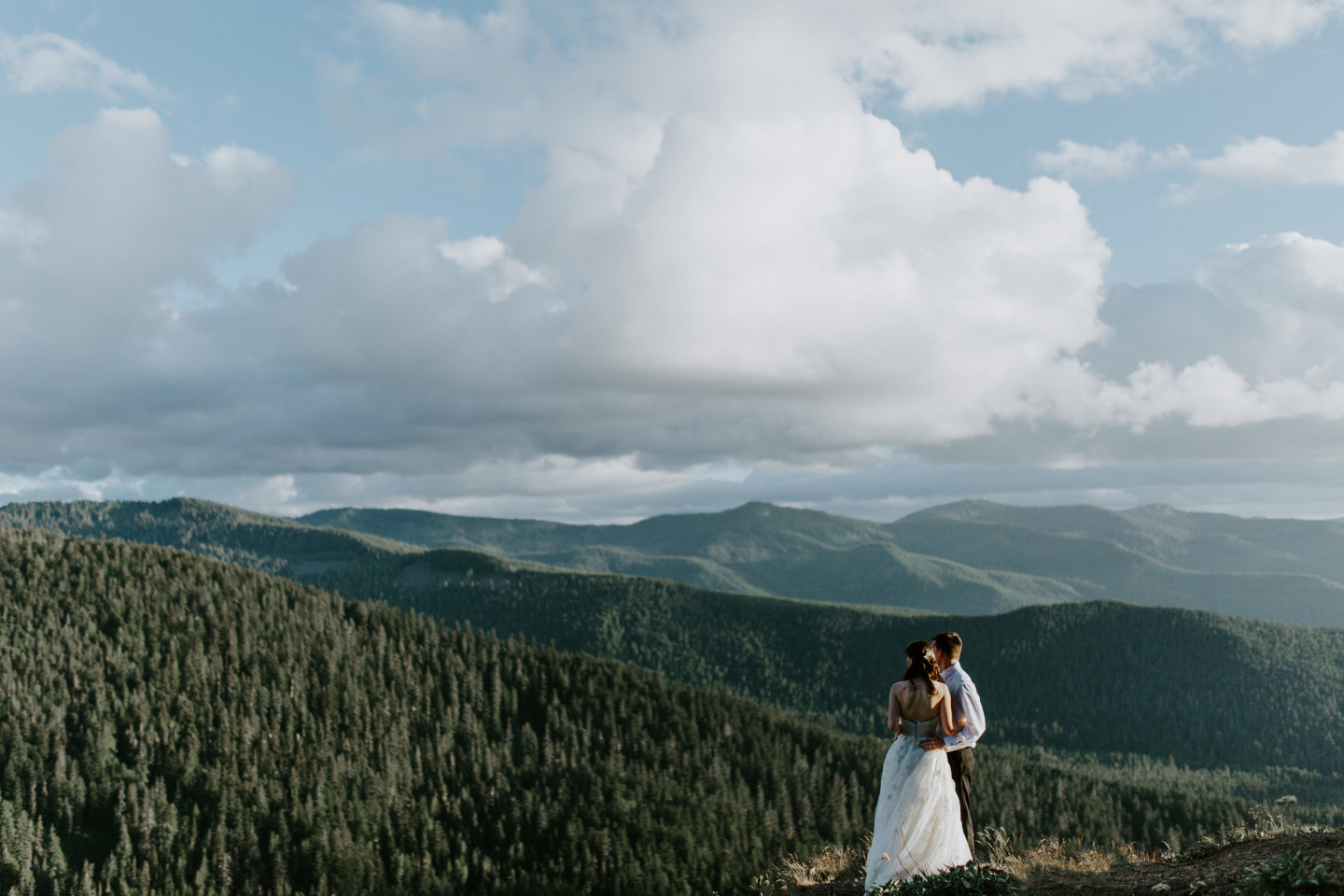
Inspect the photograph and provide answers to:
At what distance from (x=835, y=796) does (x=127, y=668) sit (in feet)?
554

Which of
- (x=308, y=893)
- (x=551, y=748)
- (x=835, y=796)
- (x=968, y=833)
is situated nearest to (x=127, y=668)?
(x=308, y=893)

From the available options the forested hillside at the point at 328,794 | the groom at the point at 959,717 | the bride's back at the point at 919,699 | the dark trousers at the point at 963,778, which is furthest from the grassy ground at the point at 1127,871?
the forested hillside at the point at 328,794

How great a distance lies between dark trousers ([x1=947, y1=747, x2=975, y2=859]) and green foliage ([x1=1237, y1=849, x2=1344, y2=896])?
675 cm

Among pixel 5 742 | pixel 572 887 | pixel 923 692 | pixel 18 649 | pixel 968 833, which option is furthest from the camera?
pixel 18 649

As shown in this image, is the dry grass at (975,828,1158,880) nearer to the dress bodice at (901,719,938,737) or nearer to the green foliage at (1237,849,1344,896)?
the dress bodice at (901,719,938,737)

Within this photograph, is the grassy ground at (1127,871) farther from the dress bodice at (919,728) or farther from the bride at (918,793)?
the dress bodice at (919,728)

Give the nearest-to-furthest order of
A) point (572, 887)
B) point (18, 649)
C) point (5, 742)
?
point (572, 887) → point (5, 742) → point (18, 649)

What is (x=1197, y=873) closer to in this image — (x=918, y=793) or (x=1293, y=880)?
(x=1293, y=880)

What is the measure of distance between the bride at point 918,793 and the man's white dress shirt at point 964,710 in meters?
0.28

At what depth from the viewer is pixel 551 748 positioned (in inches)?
7598

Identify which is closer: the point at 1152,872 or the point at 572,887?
the point at 1152,872

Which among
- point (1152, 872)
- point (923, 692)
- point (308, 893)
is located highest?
point (923, 692)

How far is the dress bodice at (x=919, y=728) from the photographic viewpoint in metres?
20.4

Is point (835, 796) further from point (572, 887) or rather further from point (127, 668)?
point (127, 668)
